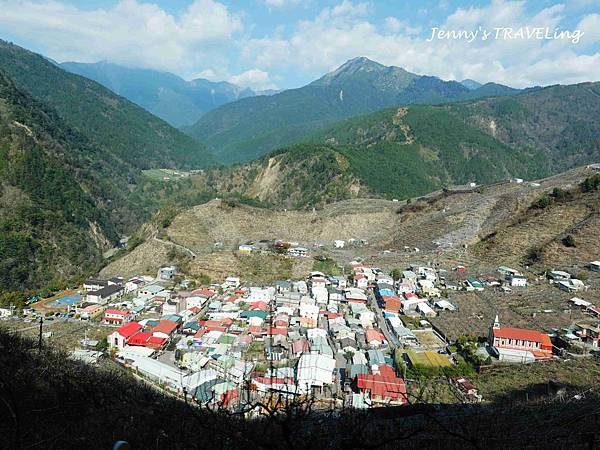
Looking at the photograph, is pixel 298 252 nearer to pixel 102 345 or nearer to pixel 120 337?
pixel 120 337

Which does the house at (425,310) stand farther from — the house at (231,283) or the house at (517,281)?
the house at (231,283)

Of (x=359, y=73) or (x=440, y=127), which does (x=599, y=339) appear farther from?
(x=359, y=73)

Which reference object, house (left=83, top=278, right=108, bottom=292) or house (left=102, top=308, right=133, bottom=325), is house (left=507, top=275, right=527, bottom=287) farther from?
house (left=83, top=278, right=108, bottom=292)

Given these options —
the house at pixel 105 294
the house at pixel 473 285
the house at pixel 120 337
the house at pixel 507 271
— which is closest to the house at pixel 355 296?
the house at pixel 473 285

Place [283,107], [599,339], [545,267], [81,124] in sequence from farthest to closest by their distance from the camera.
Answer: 1. [283,107]
2. [81,124]
3. [545,267]
4. [599,339]

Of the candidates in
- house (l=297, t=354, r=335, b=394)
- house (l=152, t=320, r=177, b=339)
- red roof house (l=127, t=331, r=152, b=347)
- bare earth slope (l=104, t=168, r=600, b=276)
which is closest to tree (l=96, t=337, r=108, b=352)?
red roof house (l=127, t=331, r=152, b=347)

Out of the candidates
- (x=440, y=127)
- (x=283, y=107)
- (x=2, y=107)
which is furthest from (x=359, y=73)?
(x=2, y=107)
